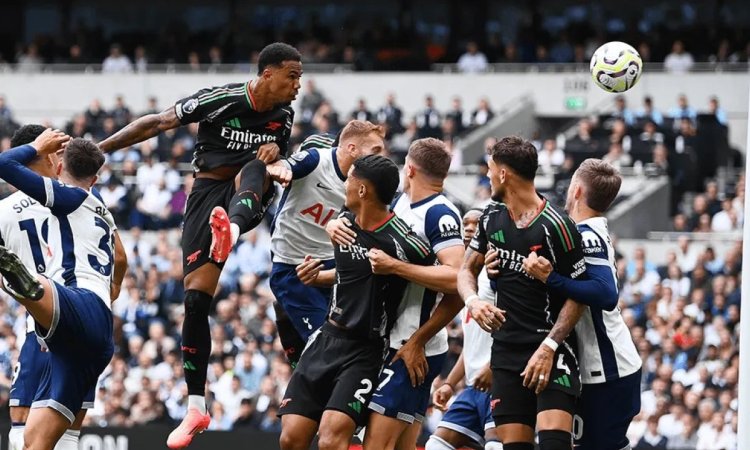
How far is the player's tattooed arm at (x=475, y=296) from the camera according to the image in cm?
834

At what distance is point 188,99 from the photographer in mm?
9945

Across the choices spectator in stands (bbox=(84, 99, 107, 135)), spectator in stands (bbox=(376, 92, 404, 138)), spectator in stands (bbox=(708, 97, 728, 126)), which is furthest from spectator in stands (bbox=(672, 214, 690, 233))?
spectator in stands (bbox=(84, 99, 107, 135))

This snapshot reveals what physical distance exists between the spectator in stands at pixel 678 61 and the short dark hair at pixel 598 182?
1761 centimetres

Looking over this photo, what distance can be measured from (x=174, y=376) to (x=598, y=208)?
1038cm

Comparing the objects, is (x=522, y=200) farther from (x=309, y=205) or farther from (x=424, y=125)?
(x=424, y=125)

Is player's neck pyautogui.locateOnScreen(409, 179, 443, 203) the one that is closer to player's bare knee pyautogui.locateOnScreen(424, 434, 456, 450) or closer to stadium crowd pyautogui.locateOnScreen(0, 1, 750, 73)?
player's bare knee pyautogui.locateOnScreen(424, 434, 456, 450)

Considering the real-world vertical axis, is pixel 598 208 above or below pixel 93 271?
above

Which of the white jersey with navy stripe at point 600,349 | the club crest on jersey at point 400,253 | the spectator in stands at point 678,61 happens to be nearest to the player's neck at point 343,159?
the club crest on jersey at point 400,253

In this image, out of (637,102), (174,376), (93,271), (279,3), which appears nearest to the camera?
(93,271)

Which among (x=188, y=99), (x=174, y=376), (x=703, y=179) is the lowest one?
(x=174, y=376)

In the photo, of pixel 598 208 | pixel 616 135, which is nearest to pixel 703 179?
pixel 616 135

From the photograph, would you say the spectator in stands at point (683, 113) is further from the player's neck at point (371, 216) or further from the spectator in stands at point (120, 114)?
the player's neck at point (371, 216)

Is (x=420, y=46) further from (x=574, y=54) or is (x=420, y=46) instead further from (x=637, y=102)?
(x=637, y=102)

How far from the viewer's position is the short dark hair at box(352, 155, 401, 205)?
868cm
